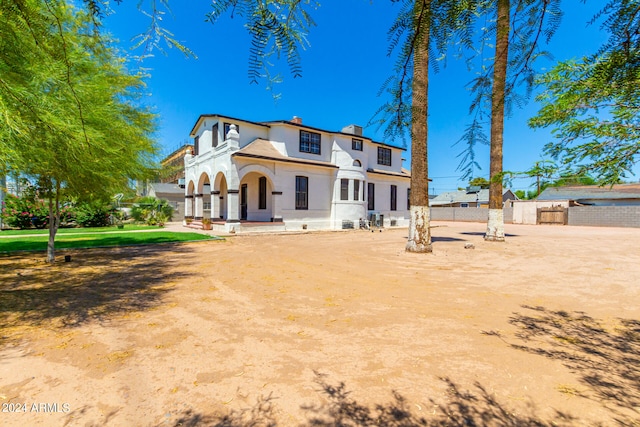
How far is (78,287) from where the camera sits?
6.43 m

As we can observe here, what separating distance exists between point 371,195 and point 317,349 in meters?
23.2

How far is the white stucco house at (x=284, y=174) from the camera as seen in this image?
19500mm

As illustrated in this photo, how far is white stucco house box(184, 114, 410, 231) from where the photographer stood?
19500mm

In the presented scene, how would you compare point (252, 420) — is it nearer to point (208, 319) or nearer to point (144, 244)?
point (208, 319)

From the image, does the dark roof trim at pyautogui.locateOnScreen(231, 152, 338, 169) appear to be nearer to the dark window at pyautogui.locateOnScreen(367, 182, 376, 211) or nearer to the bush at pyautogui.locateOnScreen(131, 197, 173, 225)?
the dark window at pyautogui.locateOnScreen(367, 182, 376, 211)

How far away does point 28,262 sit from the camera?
9.12 metres

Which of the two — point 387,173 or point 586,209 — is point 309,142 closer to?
point 387,173

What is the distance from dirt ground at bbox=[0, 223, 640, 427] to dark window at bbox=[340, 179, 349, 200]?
15907mm

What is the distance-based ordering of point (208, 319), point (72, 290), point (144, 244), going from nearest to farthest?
point (208, 319) < point (72, 290) < point (144, 244)

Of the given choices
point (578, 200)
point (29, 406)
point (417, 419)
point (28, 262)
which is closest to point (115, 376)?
point (29, 406)

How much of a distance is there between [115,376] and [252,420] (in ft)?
5.50

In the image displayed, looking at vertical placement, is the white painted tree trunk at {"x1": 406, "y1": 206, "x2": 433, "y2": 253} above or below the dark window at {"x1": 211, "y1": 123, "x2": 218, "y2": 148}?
below

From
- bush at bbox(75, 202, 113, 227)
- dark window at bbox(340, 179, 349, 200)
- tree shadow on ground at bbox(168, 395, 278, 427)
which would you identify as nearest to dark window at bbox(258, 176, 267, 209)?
dark window at bbox(340, 179, 349, 200)

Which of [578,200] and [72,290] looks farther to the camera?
[578,200]
